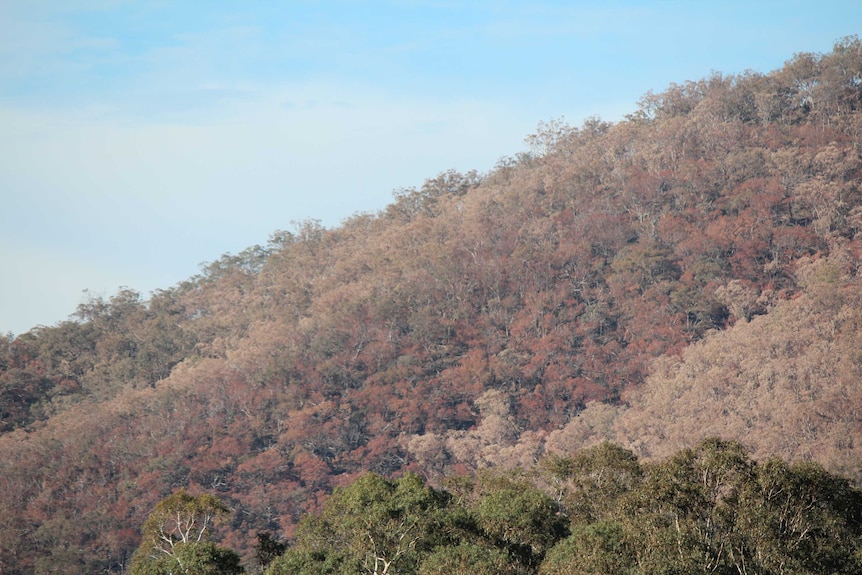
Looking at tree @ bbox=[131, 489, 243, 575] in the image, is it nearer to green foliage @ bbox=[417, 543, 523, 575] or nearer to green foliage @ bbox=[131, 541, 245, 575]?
green foliage @ bbox=[131, 541, 245, 575]

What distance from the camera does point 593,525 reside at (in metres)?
22.1

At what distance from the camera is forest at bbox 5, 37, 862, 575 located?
149ft

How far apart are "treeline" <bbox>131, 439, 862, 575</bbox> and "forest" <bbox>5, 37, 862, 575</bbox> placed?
3.23 metres

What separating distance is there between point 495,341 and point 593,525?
34.7 m

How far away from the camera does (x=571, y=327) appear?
187ft

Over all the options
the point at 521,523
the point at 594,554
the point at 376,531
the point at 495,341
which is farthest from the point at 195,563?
the point at 495,341

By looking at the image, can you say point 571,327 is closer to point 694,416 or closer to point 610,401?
point 610,401

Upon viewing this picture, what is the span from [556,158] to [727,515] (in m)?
53.4

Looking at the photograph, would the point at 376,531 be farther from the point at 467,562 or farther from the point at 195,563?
the point at 195,563

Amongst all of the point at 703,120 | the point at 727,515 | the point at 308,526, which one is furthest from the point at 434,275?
the point at 727,515

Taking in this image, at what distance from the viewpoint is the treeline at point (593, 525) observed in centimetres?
1855

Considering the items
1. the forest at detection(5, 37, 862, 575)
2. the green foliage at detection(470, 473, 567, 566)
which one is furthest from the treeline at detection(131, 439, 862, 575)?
the forest at detection(5, 37, 862, 575)

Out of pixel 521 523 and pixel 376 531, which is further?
pixel 521 523

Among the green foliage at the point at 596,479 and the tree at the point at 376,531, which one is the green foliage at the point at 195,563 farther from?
the green foliage at the point at 596,479
